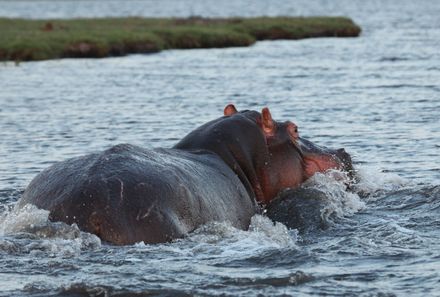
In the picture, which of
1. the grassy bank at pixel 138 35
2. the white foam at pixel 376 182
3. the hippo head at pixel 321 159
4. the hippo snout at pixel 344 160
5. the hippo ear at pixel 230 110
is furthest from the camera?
the grassy bank at pixel 138 35

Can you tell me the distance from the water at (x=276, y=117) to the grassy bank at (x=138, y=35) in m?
1.48

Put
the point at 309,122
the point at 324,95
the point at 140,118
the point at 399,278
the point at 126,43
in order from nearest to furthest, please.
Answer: the point at 399,278, the point at 309,122, the point at 140,118, the point at 324,95, the point at 126,43

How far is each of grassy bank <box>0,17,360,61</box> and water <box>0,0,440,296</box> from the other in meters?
1.48

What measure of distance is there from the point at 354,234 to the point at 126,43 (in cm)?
2846

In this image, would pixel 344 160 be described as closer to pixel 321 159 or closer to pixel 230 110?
pixel 321 159

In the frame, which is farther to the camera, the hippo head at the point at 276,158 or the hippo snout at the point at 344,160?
the hippo snout at the point at 344,160

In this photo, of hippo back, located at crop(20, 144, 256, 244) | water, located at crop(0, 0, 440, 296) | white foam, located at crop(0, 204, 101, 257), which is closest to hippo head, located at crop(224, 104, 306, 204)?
water, located at crop(0, 0, 440, 296)

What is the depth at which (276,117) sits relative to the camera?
57.0ft

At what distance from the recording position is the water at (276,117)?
6.36m

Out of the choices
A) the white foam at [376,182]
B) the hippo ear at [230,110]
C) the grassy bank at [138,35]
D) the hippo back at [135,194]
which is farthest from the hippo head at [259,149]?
the grassy bank at [138,35]

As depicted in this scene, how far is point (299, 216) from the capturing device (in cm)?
882

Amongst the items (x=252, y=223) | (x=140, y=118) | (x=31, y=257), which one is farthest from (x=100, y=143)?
(x=31, y=257)

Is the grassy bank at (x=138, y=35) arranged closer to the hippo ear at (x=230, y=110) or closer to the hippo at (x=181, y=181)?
the hippo ear at (x=230, y=110)

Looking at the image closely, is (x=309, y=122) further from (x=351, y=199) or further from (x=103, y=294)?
(x=103, y=294)
